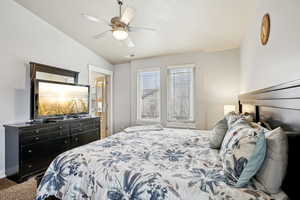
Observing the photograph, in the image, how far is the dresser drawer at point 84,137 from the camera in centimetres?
327

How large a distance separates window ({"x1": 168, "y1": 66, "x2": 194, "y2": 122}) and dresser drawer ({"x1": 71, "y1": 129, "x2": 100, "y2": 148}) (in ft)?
6.40

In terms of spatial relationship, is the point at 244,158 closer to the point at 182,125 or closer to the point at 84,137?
the point at 182,125

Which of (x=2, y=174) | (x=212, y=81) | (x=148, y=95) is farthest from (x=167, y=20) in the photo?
(x=2, y=174)

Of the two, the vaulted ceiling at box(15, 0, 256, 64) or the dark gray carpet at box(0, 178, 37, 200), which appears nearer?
the dark gray carpet at box(0, 178, 37, 200)

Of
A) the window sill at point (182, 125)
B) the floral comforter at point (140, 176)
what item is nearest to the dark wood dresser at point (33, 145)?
the floral comforter at point (140, 176)

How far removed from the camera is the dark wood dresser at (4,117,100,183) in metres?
2.37

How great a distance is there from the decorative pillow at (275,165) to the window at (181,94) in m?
3.12

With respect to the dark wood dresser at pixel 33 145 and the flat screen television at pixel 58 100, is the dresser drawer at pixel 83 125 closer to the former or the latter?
the dark wood dresser at pixel 33 145

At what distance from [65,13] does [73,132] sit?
91.5 inches

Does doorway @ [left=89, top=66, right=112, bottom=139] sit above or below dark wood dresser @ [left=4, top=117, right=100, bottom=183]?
above

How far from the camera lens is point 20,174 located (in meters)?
2.36

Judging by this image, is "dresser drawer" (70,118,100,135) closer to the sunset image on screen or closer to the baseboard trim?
the sunset image on screen

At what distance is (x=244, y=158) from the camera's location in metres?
0.98

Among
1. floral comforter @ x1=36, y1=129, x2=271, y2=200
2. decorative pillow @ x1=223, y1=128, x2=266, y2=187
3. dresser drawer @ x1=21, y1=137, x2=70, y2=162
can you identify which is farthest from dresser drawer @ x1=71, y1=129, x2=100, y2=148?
decorative pillow @ x1=223, y1=128, x2=266, y2=187
